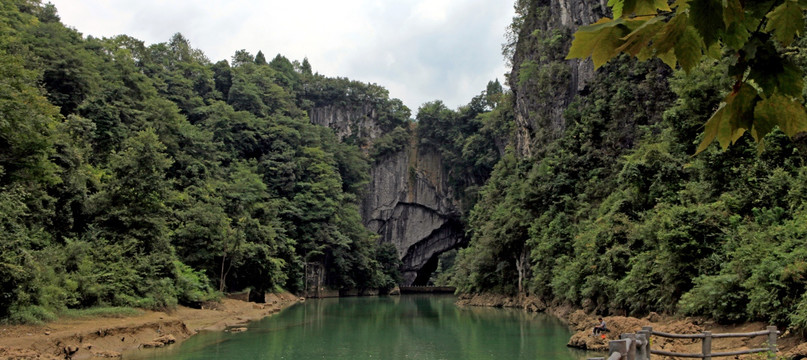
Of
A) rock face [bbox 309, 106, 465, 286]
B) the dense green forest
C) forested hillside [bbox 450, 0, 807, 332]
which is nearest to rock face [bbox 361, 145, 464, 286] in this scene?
rock face [bbox 309, 106, 465, 286]

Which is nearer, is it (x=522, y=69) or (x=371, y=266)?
(x=522, y=69)

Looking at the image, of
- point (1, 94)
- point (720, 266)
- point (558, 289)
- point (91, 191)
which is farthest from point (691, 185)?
point (91, 191)

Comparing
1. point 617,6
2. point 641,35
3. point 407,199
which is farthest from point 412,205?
point 641,35

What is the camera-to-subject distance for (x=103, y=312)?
14.1 metres

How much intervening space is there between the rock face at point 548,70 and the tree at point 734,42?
22.9m

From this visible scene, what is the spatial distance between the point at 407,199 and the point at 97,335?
37.9 m

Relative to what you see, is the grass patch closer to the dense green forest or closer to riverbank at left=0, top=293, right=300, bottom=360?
riverbank at left=0, top=293, right=300, bottom=360

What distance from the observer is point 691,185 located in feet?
41.5

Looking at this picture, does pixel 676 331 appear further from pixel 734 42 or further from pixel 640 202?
pixel 734 42

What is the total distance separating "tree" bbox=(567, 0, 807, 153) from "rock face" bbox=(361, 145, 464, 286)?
47.1 meters

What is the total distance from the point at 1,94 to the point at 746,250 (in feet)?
50.7

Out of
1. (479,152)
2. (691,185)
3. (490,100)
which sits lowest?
(691,185)

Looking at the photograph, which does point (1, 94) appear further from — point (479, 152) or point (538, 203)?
point (479, 152)

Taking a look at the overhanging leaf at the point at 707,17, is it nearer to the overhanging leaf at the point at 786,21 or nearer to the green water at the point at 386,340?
the overhanging leaf at the point at 786,21
